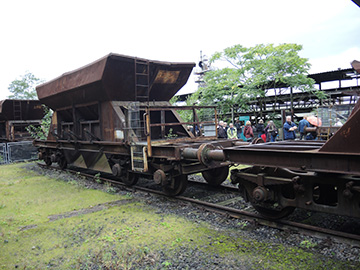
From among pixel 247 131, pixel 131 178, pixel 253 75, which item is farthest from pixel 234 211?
pixel 253 75

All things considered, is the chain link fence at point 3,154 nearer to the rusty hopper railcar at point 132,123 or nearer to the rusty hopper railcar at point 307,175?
the rusty hopper railcar at point 132,123

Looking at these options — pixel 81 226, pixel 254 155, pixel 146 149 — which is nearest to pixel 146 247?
pixel 81 226

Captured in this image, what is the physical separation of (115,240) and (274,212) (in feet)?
8.37

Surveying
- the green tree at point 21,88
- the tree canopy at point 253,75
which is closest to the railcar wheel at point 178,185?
the tree canopy at point 253,75

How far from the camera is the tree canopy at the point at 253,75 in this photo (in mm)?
16172

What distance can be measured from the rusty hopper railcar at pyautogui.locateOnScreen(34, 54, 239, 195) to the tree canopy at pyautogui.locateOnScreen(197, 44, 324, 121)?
29.3 ft

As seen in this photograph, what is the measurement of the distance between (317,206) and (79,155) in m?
8.14

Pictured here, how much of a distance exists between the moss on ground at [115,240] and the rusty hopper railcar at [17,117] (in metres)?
A: 10.3

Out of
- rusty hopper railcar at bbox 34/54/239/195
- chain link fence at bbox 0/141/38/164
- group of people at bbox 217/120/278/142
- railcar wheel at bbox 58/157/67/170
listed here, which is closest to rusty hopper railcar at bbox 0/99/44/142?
chain link fence at bbox 0/141/38/164

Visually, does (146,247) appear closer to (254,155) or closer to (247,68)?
(254,155)

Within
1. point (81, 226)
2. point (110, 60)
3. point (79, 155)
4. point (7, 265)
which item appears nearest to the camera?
point (7, 265)

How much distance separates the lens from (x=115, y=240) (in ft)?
14.4

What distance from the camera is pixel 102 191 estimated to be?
25.3ft

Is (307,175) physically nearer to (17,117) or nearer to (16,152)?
(16,152)
